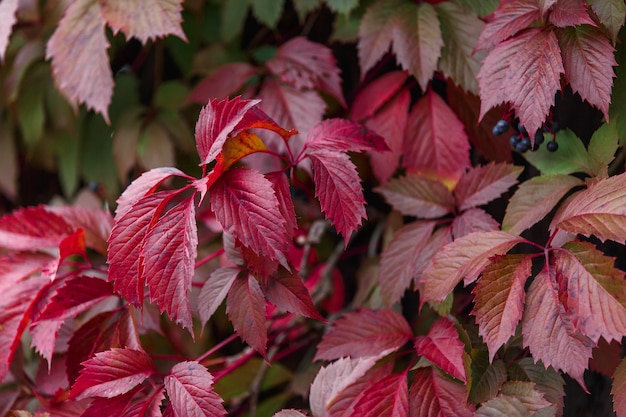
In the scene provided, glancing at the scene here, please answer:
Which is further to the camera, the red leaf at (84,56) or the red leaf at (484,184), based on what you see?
the red leaf at (84,56)

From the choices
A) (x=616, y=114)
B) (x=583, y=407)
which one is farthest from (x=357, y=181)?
(x=583, y=407)

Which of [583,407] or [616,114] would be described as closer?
[616,114]

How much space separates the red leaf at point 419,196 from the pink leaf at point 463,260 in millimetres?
165

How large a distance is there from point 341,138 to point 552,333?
1.16 ft

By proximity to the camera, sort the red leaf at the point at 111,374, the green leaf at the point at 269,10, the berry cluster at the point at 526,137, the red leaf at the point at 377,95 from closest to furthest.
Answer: the red leaf at the point at 111,374
the berry cluster at the point at 526,137
the red leaf at the point at 377,95
the green leaf at the point at 269,10

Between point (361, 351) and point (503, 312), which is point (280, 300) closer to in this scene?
point (361, 351)

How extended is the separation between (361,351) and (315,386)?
9 cm

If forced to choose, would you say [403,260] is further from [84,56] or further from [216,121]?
[84,56]

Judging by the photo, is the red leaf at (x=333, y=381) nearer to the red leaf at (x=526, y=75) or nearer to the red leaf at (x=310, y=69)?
the red leaf at (x=526, y=75)

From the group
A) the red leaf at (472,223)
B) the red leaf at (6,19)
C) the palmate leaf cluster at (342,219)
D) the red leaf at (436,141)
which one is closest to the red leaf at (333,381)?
the palmate leaf cluster at (342,219)

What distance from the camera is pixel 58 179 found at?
1.67m

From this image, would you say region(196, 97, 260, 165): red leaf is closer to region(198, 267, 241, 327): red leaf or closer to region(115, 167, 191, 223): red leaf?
region(115, 167, 191, 223): red leaf

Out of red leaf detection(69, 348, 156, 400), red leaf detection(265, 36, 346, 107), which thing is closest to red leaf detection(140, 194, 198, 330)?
red leaf detection(69, 348, 156, 400)

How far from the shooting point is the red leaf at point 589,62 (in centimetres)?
75
